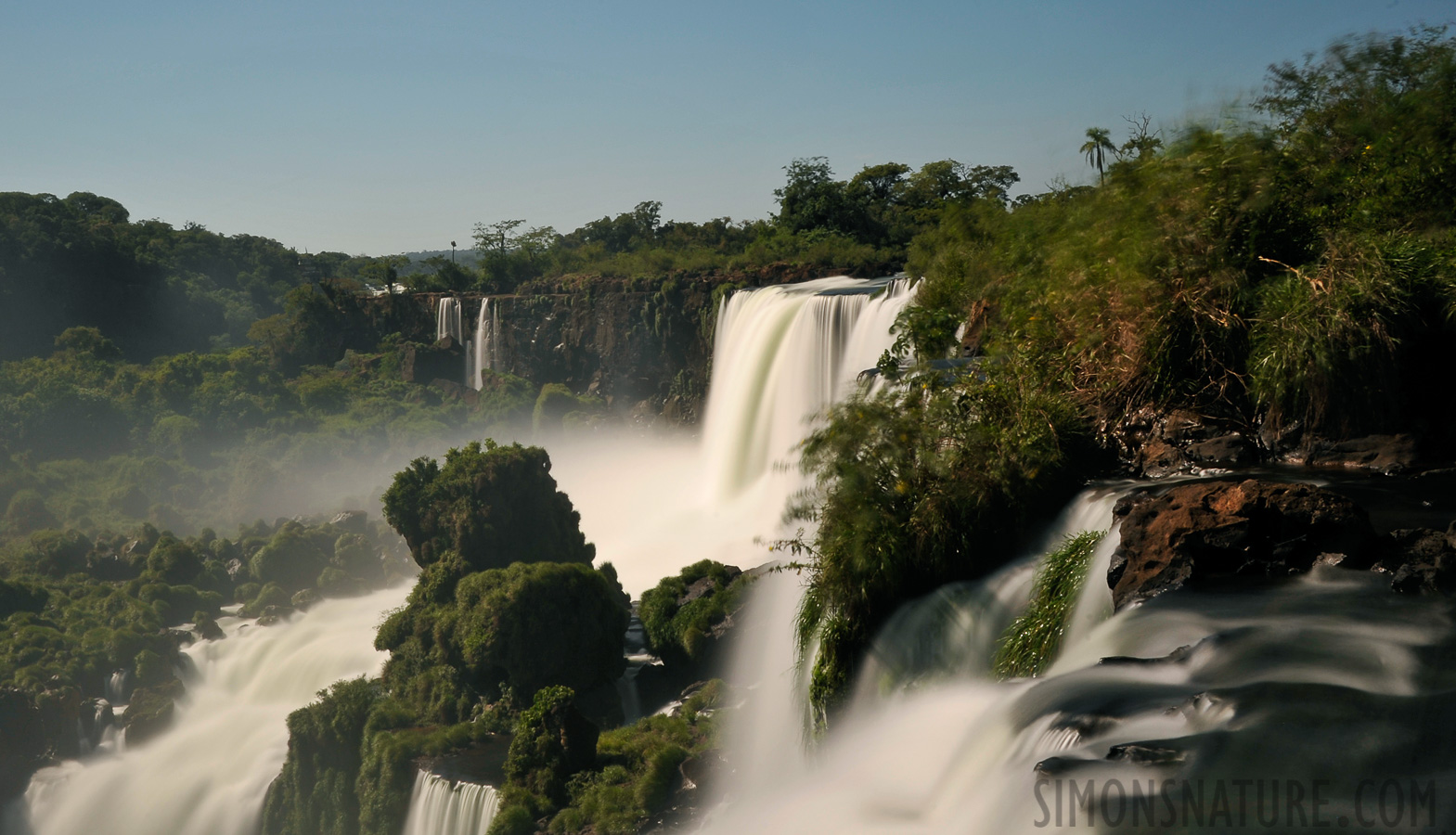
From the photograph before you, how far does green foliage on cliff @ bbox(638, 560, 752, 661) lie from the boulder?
36.5 ft

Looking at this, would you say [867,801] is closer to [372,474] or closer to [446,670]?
[446,670]

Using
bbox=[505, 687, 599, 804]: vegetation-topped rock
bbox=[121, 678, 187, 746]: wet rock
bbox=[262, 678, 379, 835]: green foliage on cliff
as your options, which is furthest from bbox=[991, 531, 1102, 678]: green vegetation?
bbox=[121, 678, 187, 746]: wet rock

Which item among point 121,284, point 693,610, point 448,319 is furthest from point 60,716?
point 121,284

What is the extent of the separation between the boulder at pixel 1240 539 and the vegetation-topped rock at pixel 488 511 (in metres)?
19.0

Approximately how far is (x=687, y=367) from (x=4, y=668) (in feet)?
71.9

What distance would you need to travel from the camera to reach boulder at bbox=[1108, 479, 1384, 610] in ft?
16.5

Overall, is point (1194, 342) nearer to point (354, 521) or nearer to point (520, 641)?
point (520, 641)

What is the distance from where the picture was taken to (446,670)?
18.7 metres

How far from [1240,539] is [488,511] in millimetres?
19531

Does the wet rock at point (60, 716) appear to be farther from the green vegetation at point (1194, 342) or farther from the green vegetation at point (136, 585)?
the green vegetation at point (1194, 342)

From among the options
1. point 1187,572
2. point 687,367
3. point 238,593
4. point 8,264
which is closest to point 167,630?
point 238,593

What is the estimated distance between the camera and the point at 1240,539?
5172mm

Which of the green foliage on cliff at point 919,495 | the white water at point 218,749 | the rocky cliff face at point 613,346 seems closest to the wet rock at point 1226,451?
the green foliage on cliff at point 919,495

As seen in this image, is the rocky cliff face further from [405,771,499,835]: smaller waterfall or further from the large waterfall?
the large waterfall
